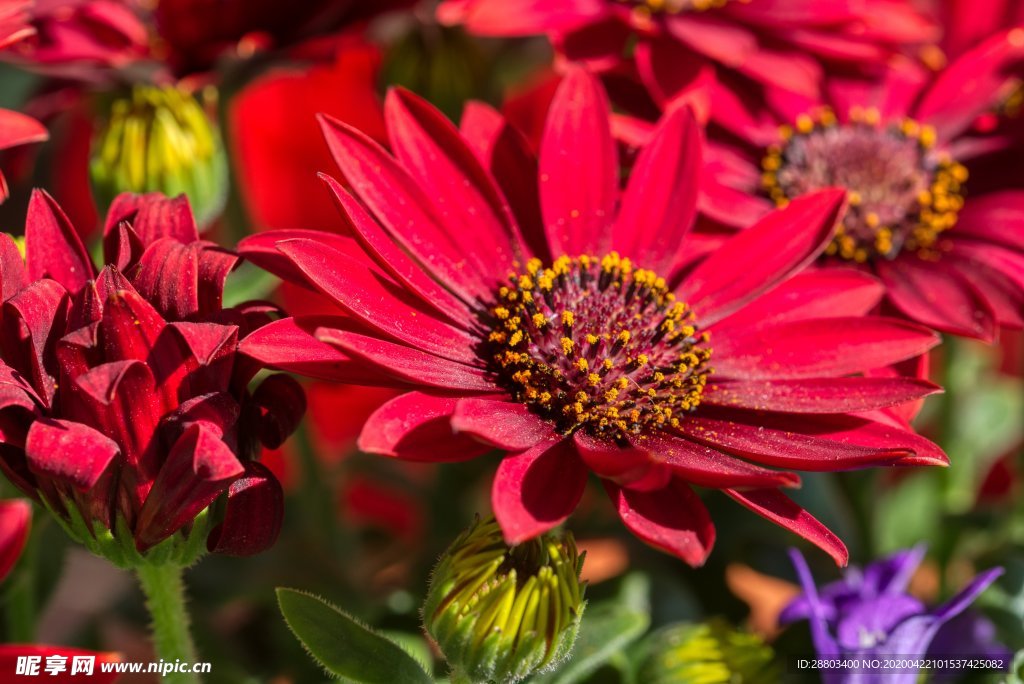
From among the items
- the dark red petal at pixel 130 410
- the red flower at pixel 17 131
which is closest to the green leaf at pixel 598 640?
the dark red petal at pixel 130 410

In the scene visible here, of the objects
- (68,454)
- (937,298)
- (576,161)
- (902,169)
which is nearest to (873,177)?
(902,169)

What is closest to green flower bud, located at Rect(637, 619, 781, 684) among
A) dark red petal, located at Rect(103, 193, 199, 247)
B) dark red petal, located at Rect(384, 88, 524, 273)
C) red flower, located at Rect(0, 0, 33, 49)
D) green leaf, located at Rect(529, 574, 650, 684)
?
green leaf, located at Rect(529, 574, 650, 684)

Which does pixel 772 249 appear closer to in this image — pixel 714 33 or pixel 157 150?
pixel 714 33

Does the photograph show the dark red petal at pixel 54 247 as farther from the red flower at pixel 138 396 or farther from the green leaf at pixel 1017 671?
the green leaf at pixel 1017 671

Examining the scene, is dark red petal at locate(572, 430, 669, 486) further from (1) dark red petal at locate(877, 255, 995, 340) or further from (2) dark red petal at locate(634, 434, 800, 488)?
(1) dark red petal at locate(877, 255, 995, 340)

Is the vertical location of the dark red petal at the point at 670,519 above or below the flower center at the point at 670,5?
below

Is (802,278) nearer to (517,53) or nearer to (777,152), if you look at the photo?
(777,152)
